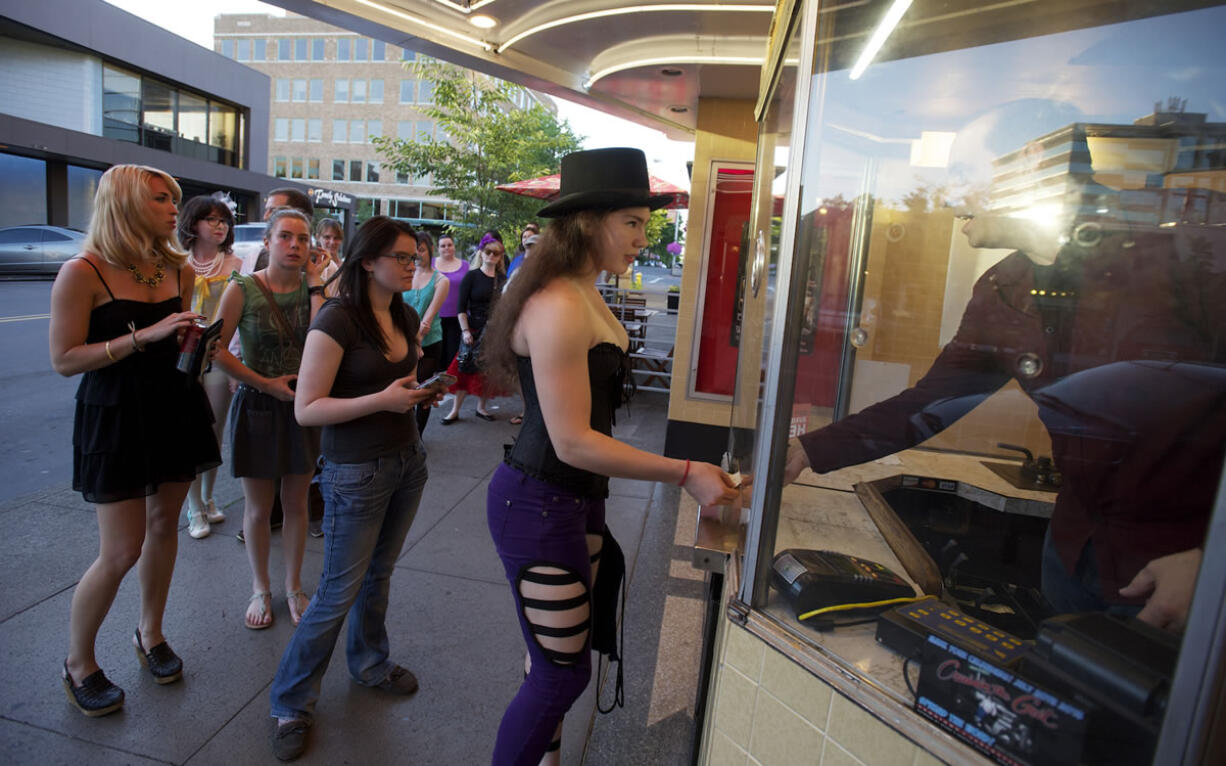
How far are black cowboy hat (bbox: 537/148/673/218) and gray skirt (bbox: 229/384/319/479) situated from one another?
1.82 m

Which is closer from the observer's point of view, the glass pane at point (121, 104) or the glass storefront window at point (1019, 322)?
the glass storefront window at point (1019, 322)

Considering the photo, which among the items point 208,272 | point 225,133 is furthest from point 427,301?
point 225,133

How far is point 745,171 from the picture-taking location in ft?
18.8

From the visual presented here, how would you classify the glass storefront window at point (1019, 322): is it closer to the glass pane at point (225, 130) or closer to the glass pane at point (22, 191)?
the glass pane at point (22, 191)

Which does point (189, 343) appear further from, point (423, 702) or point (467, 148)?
point (467, 148)

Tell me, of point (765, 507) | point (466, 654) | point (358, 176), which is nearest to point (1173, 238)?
point (765, 507)

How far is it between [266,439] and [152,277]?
2.66ft

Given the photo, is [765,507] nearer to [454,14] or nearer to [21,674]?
[21,674]

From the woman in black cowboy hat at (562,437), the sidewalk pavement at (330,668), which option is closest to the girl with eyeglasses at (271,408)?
the sidewalk pavement at (330,668)

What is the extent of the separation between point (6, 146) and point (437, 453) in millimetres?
21532

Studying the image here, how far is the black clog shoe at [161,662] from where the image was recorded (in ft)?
8.83

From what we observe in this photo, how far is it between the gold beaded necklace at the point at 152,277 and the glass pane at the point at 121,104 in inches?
1040

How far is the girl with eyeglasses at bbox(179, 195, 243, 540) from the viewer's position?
393 cm

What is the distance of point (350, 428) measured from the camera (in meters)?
2.38
